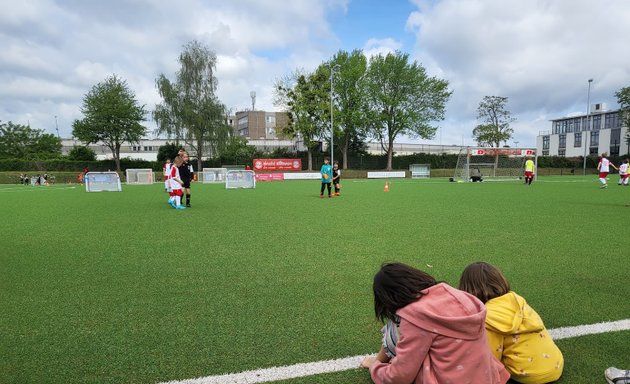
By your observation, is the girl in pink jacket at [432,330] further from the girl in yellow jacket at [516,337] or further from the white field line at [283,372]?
the white field line at [283,372]

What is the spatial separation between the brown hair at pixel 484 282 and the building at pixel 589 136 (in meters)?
81.9

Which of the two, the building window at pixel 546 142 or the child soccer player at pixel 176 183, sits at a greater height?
the building window at pixel 546 142

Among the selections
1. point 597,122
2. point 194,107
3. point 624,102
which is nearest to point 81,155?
point 194,107

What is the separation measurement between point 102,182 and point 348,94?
35323mm

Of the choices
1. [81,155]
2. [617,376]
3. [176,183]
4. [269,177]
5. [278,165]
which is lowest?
[269,177]

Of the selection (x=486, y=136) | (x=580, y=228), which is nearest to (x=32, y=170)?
(x=580, y=228)

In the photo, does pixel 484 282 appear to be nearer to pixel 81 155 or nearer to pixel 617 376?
pixel 617 376

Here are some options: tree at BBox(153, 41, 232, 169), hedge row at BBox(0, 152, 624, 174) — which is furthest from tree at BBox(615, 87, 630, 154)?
tree at BBox(153, 41, 232, 169)

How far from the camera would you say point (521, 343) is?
2564 millimetres

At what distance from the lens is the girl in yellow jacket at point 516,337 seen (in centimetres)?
251

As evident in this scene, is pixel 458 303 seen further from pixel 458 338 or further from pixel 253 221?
pixel 253 221

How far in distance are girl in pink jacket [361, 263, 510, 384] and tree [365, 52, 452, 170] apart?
50642mm

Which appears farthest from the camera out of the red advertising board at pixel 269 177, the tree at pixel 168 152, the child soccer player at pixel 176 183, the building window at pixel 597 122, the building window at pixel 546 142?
the building window at pixel 546 142

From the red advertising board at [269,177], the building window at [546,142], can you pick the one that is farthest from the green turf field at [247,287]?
the building window at [546,142]
